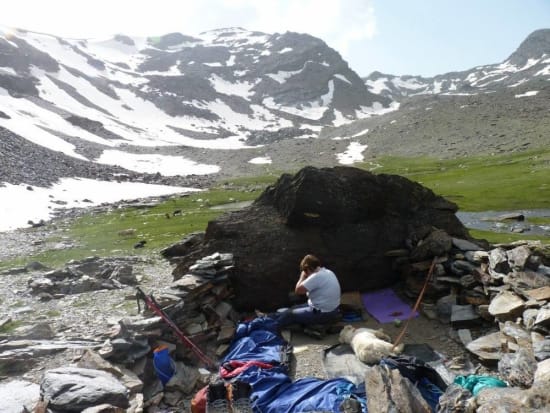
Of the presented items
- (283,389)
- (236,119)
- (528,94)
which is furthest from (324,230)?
(236,119)

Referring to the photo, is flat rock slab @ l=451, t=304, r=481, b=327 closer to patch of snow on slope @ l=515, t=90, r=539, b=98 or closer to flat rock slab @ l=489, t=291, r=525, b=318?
flat rock slab @ l=489, t=291, r=525, b=318

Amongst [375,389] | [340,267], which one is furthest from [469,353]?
[340,267]

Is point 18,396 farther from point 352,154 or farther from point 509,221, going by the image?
point 352,154

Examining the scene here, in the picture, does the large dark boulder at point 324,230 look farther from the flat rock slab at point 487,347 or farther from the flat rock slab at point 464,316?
the flat rock slab at point 487,347

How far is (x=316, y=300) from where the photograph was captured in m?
13.9

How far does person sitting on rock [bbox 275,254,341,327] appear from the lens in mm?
13852

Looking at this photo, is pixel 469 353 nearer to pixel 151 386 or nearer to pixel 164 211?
pixel 151 386

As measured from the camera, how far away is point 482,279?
14.0 m

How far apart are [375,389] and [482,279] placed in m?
7.12

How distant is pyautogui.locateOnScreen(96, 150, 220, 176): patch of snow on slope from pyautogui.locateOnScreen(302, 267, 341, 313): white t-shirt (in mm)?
85060

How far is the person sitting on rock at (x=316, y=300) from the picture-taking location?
13.9 m

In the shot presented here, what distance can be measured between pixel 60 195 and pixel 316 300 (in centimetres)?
5437

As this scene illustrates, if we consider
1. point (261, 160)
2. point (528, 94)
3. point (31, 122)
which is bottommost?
point (261, 160)

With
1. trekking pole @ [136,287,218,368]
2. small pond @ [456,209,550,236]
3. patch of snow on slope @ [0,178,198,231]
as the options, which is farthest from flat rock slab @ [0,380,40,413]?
patch of snow on slope @ [0,178,198,231]
